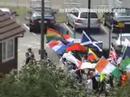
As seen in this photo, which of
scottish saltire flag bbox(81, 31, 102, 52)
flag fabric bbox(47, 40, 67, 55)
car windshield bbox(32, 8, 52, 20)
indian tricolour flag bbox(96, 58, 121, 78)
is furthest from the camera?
car windshield bbox(32, 8, 52, 20)

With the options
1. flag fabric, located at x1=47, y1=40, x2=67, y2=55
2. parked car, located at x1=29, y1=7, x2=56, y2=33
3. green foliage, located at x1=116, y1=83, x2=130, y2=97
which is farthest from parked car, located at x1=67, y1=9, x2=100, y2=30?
green foliage, located at x1=116, y1=83, x2=130, y2=97

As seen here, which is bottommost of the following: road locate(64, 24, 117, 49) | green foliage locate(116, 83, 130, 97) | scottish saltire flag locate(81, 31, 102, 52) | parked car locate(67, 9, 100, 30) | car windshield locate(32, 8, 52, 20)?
road locate(64, 24, 117, 49)

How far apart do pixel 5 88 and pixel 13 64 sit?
13.0 metres

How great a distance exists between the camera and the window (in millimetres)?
24312

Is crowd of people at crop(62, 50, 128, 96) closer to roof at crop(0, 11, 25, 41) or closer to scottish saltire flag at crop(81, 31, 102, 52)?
roof at crop(0, 11, 25, 41)

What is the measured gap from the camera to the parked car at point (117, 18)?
39.6m

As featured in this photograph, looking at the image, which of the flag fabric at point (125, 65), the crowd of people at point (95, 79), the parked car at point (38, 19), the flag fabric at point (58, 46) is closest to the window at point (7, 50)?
the crowd of people at point (95, 79)

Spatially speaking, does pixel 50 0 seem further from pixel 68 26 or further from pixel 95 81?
pixel 95 81

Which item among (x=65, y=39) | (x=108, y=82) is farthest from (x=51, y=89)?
(x=65, y=39)

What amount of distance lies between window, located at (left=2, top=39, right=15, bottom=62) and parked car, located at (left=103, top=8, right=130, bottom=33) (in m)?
14.9

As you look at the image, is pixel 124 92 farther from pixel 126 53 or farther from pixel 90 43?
pixel 90 43

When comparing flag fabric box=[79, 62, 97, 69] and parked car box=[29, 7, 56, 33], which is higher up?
flag fabric box=[79, 62, 97, 69]

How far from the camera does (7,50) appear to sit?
24688 mm

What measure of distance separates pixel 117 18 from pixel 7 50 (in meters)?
16.4
